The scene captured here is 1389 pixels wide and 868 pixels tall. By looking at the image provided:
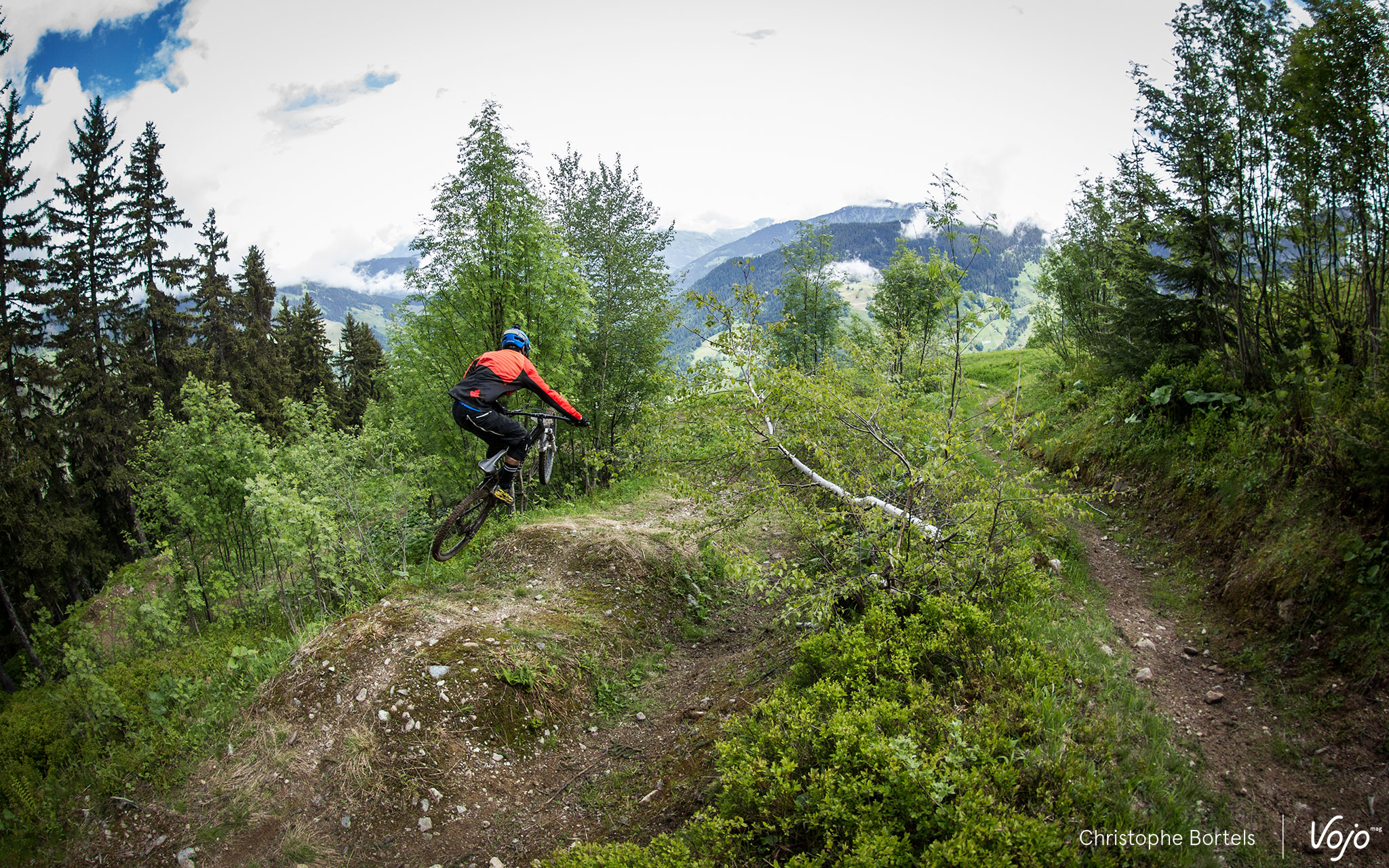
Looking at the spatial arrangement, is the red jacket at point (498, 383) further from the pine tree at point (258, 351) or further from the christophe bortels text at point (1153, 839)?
the pine tree at point (258, 351)

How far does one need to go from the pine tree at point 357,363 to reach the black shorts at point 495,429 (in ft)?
133

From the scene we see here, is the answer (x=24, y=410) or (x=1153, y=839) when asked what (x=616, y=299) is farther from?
(x=24, y=410)

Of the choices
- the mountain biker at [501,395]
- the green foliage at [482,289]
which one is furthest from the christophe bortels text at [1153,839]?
the green foliage at [482,289]

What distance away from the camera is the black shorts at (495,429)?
7047 millimetres

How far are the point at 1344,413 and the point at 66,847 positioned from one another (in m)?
15.2

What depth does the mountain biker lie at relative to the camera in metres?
6.99

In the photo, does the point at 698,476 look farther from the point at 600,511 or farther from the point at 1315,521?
the point at 1315,521

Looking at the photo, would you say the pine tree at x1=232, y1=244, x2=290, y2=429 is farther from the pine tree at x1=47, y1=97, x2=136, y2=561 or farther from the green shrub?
the green shrub

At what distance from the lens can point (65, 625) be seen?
1725cm

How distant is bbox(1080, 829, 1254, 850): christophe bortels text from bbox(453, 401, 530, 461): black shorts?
21.8 ft

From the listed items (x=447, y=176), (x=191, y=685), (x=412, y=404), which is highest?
(x=447, y=176)

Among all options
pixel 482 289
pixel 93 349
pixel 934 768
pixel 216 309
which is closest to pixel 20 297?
pixel 93 349

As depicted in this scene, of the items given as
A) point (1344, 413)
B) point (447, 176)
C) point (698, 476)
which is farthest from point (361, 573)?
point (1344, 413)

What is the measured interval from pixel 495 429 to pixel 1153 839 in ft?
23.5
